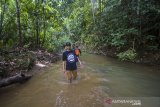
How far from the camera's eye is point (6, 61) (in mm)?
11109

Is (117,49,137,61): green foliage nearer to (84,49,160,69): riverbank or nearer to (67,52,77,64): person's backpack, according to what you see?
(84,49,160,69): riverbank

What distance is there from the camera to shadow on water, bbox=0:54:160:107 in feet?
23.4

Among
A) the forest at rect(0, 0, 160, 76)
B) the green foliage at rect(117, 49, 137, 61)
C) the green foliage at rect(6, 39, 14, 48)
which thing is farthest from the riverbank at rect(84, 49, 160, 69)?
the green foliage at rect(6, 39, 14, 48)

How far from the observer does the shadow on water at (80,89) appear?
713 cm

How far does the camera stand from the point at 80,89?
862 centimetres

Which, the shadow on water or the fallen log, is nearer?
the shadow on water

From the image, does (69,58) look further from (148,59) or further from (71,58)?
(148,59)

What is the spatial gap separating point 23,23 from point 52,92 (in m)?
12.0

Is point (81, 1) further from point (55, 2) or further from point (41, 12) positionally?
point (41, 12)

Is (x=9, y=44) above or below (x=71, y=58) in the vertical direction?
above

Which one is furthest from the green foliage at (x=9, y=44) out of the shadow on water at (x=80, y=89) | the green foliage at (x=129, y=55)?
the green foliage at (x=129, y=55)

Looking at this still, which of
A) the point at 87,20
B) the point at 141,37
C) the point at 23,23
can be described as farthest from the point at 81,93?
the point at 87,20

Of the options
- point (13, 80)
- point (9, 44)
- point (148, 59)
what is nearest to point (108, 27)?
point (148, 59)

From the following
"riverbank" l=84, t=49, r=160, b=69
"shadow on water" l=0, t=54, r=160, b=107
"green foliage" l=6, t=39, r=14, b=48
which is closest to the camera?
"shadow on water" l=0, t=54, r=160, b=107
